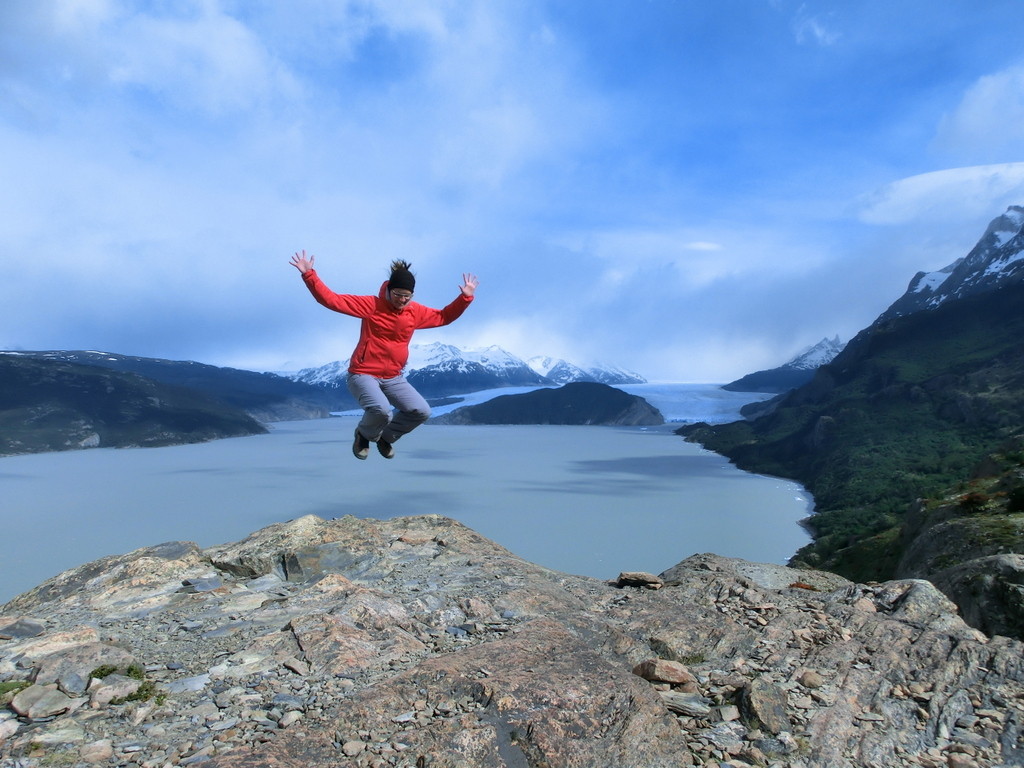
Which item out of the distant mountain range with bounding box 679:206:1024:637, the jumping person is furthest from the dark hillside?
the jumping person

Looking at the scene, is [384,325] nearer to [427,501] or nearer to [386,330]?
[386,330]

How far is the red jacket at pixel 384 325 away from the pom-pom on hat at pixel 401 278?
210mm

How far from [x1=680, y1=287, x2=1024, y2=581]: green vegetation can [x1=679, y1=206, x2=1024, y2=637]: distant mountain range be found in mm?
261

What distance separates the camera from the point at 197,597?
9.46 meters

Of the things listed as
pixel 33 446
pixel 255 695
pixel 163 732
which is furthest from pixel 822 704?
pixel 33 446

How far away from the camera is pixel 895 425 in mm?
108062

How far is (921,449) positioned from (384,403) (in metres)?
110

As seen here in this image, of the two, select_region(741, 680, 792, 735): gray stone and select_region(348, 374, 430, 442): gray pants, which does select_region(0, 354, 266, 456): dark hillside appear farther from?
select_region(741, 680, 792, 735): gray stone

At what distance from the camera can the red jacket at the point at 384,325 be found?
8164 millimetres

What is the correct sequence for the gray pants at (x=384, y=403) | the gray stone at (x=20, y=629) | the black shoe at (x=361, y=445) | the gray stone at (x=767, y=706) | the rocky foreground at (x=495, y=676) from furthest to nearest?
the black shoe at (x=361, y=445), the gray pants at (x=384, y=403), the gray stone at (x=20, y=629), the gray stone at (x=767, y=706), the rocky foreground at (x=495, y=676)

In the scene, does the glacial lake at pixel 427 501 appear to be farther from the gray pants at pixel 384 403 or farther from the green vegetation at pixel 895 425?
the gray pants at pixel 384 403

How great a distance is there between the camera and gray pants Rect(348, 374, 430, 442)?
8.41 m

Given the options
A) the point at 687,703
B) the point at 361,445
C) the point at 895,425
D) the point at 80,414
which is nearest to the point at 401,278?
the point at 361,445

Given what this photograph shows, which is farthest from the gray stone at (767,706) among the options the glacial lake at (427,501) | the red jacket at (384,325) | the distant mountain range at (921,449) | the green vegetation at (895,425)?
the glacial lake at (427,501)
